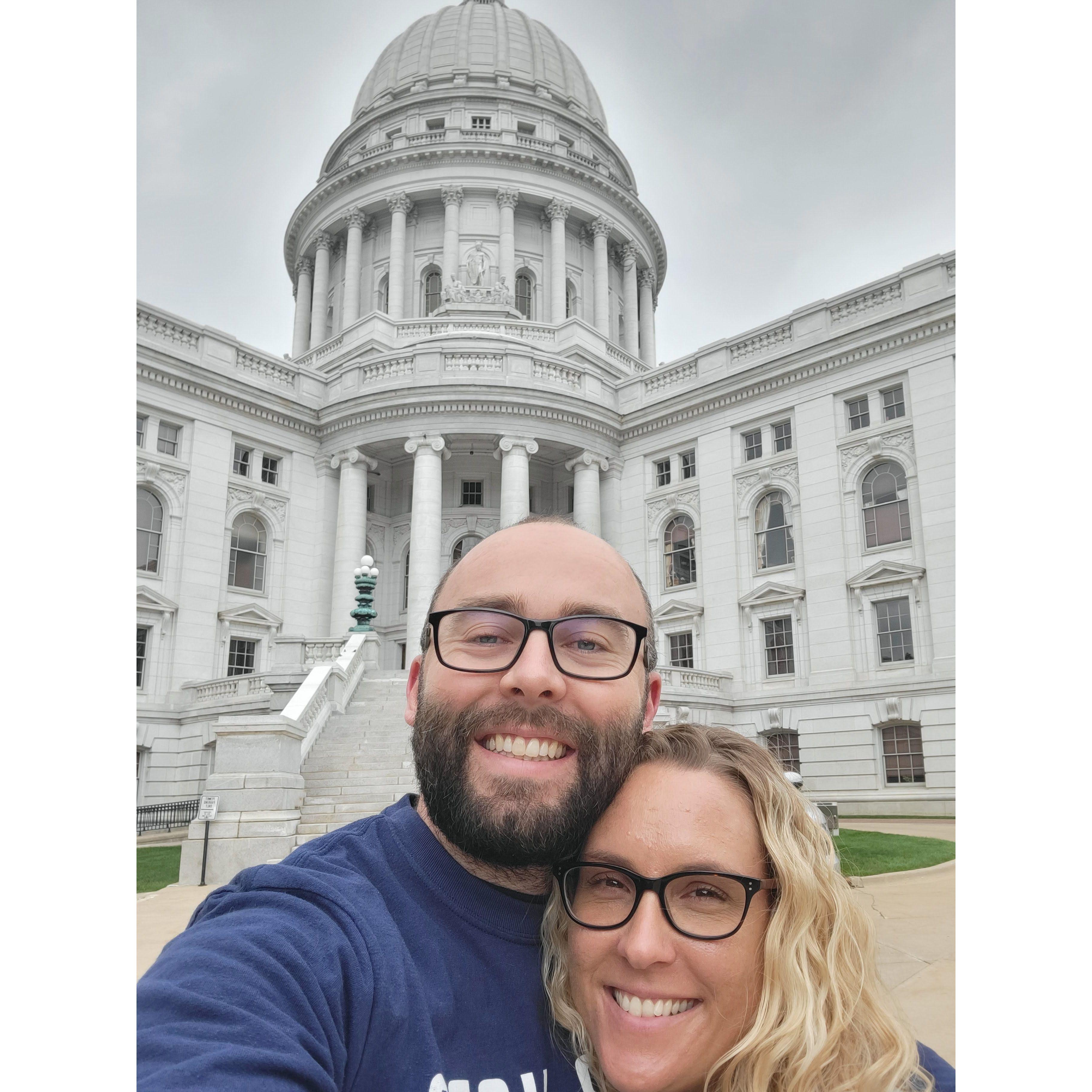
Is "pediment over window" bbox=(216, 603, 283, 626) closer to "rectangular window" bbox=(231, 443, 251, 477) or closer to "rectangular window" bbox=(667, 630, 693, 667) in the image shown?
"rectangular window" bbox=(231, 443, 251, 477)

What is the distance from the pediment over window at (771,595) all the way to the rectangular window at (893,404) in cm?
674

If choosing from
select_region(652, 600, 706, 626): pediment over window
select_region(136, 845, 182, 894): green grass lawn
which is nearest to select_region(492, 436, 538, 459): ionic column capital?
select_region(652, 600, 706, 626): pediment over window

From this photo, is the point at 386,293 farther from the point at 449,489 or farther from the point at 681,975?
the point at 681,975

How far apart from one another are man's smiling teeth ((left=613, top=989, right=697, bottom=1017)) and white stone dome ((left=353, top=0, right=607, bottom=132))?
61.1m

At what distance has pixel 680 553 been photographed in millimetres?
33062

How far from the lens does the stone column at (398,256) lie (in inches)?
1848

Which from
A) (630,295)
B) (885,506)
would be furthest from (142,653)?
(630,295)

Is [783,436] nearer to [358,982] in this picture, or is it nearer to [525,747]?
[525,747]

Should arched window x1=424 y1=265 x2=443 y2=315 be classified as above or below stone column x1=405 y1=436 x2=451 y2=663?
above

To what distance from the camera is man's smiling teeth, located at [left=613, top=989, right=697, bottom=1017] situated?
78.4 inches

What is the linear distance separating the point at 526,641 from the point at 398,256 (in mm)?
48961

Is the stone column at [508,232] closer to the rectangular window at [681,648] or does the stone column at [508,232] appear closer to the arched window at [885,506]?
the rectangular window at [681,648]
